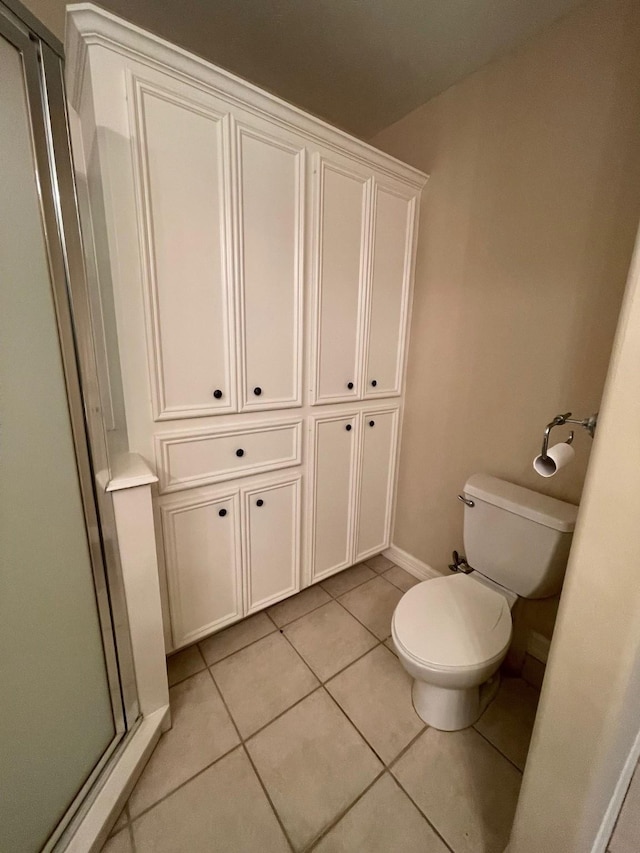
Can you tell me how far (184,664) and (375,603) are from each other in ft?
2.99

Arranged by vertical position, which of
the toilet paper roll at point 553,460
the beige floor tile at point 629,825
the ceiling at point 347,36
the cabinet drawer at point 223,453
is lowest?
the beige floor tile at point 629,825

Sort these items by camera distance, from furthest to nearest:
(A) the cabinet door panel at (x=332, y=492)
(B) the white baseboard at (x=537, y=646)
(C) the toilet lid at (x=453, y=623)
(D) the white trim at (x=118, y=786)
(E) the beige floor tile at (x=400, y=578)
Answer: (E) the beige floor tile at (x=400, y=578) < (A) the cabinet door panel at (x=332, y=492) < (B) the white baseboard at (x=537, y=646) < (C) the toilet lid at (x=453, y=623) < (D) the white trim at (x=118, y=786)

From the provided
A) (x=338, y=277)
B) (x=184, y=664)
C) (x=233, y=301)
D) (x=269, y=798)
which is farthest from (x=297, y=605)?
(x=338, y=277)

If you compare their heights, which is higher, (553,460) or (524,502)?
(553,460)

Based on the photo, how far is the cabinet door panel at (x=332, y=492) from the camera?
1589 mm

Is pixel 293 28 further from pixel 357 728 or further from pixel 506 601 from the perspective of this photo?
pixel 357 728

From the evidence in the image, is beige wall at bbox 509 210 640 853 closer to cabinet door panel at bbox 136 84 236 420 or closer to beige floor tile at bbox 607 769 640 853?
beige floor tile at bbox 607 769 640 853

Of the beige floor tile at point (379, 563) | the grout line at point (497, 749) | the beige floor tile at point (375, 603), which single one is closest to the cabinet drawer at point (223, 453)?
the beige floor tile at point (375, 603)

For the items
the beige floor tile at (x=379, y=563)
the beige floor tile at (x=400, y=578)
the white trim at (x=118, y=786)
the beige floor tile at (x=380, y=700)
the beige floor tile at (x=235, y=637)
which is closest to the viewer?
the white trim at (x=118, y=786)

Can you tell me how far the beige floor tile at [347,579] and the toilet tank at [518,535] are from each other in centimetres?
72

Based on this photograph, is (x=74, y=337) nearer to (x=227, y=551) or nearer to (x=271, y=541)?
(x=227, y=551)

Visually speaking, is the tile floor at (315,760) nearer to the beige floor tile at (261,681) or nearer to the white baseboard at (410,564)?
the beige floor tile at (261,681)

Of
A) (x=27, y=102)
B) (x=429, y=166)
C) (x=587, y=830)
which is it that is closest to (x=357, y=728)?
(x=587, y=830)

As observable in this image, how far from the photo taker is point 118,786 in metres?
0.94
